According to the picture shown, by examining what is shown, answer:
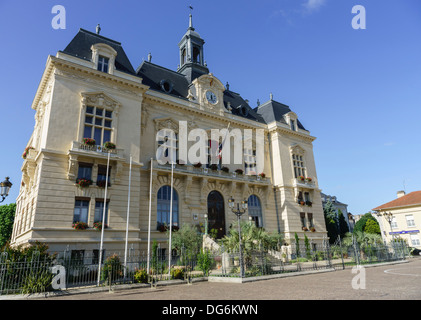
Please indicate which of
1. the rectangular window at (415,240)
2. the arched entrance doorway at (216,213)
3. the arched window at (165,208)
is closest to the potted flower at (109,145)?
the arched window at (165,208)

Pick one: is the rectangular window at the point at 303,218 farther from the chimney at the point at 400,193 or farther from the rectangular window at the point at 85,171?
the chimney at the point at 400,193

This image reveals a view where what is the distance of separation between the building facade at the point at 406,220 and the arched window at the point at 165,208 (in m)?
34.2

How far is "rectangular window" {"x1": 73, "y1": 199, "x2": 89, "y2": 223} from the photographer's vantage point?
20.6m

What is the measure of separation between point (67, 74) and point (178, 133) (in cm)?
1137

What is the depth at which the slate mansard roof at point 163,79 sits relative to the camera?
24.9m

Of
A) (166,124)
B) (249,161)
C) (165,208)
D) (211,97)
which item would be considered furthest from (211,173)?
(211,97)

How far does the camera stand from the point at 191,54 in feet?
120

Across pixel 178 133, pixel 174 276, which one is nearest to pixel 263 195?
pixel 178 133

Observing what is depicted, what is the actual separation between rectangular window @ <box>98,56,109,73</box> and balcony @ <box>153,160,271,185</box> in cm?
950

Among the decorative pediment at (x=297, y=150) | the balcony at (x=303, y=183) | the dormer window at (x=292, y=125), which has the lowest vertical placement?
the balcony at (x=303, y=183)

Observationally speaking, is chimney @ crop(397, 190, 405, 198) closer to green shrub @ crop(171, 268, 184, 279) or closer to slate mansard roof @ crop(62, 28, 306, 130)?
slate mansard roof @ crop(62, 28, 306, 130)

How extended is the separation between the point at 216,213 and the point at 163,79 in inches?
632

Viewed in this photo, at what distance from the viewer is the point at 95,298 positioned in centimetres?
1143

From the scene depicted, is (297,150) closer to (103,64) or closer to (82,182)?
(103,64)
